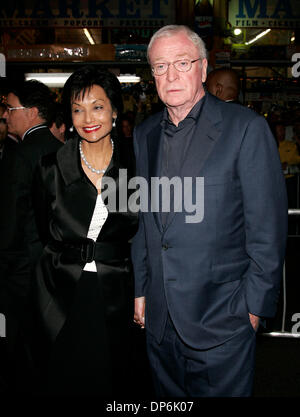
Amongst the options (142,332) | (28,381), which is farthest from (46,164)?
(142,332)

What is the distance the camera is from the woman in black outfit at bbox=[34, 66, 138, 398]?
2.45m

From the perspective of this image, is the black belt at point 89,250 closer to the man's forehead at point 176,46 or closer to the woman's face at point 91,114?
the woman's face at point 91,114

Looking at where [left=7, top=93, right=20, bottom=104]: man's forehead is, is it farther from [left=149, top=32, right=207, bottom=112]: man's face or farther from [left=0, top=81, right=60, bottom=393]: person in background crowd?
[left=149, top=32, right=207, bottom=112]: man's face

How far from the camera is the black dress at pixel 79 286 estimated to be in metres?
2.45

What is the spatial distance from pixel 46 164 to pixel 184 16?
7.04 m

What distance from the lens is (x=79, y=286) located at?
2482mm

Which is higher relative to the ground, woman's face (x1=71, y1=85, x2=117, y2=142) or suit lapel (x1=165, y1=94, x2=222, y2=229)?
woman's face (x1=71, y1=85, x2=117, y2=142)

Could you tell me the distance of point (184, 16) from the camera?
8547 millimetres

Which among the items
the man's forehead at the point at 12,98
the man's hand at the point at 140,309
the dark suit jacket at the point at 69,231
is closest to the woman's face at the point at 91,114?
the dark suit jacket at the point at 69,231

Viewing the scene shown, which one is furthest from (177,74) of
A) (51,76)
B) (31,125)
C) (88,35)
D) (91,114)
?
(88,35)

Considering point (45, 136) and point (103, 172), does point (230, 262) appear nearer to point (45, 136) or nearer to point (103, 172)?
point (103, 172)

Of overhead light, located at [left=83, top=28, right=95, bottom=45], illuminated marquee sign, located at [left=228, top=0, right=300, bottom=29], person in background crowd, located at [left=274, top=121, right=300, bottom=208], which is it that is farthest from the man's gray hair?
overhead light, located at [left=83, top=28, right=95, bottom=45]

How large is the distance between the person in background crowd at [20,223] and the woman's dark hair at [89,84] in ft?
1.96

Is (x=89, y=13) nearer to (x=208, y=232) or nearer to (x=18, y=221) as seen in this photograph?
(x=18, y=221)
